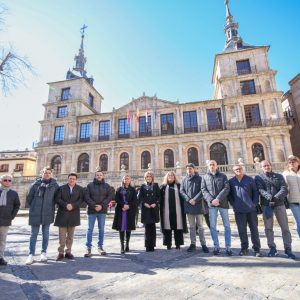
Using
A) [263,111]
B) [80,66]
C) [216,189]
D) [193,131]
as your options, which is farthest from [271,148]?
[80,66]

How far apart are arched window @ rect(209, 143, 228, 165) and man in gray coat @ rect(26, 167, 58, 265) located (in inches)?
830

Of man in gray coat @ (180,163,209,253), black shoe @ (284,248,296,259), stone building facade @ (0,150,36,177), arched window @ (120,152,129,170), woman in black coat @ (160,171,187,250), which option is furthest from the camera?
stone building facade @ (0,150,36,177)

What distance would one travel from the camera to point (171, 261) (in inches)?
171

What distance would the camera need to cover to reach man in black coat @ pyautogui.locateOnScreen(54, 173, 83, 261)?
4910mm

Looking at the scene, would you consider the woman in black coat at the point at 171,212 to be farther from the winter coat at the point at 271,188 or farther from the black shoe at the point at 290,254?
the black shoe at the point at 290,254

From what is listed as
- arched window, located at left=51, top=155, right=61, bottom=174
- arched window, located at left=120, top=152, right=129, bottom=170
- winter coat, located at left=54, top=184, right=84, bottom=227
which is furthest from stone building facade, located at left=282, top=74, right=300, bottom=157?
arched window, located at left=51, top=155, right=61, bottom=174

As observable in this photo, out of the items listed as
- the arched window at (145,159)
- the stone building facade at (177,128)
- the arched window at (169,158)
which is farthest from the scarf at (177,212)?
the arched window at (145,159)

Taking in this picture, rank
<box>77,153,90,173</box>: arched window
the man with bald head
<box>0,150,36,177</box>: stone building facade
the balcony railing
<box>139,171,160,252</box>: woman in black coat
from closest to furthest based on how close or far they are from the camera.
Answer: the man with bald head → <box>139,171,160,252</box>: woman in black coat → the balcony railing → <box>77,153,90,173</box>: arched window → <box>0,150,36,177</box>: stone building facade

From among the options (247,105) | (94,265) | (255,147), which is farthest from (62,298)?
(247,105)

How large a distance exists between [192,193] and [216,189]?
24.9 inches

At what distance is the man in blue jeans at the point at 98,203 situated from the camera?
5.32m

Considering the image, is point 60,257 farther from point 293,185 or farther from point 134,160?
point 134,160

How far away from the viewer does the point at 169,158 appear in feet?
83.9

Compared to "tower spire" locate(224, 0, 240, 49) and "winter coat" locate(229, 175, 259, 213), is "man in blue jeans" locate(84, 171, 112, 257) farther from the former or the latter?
"tower spire" locate(224, 0, 240, 49)
